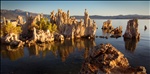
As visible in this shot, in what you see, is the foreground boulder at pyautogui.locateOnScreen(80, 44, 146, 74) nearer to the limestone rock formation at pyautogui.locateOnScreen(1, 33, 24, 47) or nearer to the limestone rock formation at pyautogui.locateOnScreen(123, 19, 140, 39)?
the limestone rock formation at pyautogui.locateOnScreen(1, 33, 24, 47)

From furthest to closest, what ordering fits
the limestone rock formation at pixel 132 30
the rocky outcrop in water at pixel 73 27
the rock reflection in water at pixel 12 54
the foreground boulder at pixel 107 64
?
the rocky outcrop in water at pixel 73 27 < the limestone rock formation at pixel 132 30 < the rock reflection in water at pixel 12 54 < the foreground boulder at pixel 107 64

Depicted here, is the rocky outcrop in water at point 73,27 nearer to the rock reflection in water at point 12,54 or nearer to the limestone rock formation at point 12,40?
the limestone rock formation at point 12,40

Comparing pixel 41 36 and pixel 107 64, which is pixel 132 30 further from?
pixel 107 64

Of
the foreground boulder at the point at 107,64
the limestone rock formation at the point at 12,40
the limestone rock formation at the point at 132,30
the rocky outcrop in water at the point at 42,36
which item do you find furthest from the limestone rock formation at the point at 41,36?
the foreground boulder at the point at 107,64

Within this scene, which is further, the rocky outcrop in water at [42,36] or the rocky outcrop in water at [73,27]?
the rocky outcrop in water at [73,27]

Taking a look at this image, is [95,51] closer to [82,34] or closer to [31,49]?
[31,49]

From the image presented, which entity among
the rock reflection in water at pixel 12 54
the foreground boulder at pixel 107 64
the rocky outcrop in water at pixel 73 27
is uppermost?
the rocky outcrop in water at pixel 73 27

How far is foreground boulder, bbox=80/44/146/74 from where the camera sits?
45.4ft

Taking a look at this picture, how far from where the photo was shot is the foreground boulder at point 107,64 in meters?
13.8

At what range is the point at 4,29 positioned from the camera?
9019 centimetres

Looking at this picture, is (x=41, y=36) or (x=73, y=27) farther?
(x=73, y=27)

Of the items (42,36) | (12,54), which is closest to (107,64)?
(12,54)

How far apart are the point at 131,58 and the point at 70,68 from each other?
2379cm

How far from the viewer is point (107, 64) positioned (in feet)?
46.6
